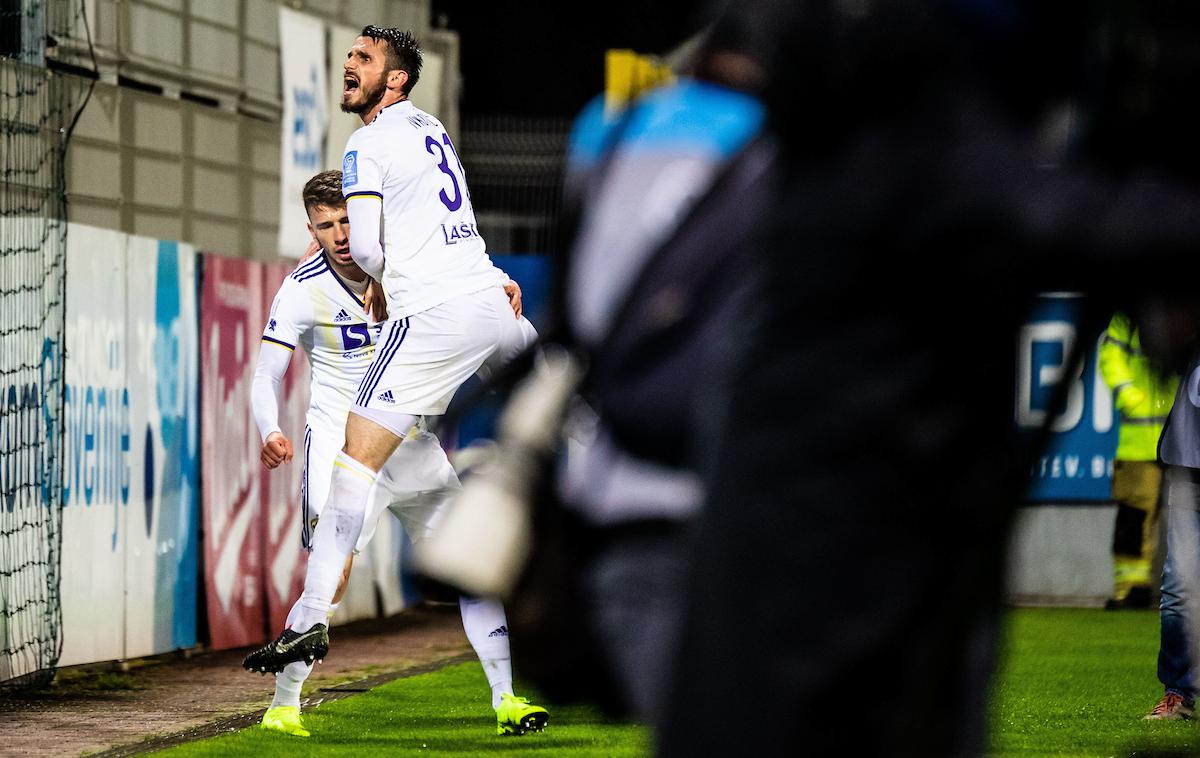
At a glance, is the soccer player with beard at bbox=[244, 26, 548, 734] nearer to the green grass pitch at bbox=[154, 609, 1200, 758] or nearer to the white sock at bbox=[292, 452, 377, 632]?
the white sock at bbox=[292, 452, 377, 632]

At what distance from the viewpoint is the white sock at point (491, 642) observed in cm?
750

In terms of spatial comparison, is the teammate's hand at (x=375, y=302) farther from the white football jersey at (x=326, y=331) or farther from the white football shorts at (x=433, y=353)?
the white football shorts at (x=433, y=353)

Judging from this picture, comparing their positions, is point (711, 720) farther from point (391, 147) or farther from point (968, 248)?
point (391, 147)

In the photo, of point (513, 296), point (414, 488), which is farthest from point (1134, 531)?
point (414, 488)

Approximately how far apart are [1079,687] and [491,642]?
3520 mm

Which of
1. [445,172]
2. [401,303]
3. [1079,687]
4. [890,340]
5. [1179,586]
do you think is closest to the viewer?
[890,340]

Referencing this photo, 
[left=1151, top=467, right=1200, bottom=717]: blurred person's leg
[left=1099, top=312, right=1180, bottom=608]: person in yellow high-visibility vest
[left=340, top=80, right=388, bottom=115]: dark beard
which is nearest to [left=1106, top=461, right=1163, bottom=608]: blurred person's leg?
[left=1099, top=312, right=1180, bottom=608]: person in yellow high-visibility vest

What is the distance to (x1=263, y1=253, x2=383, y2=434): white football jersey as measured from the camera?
8766mm

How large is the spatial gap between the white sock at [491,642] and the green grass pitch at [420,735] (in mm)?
221

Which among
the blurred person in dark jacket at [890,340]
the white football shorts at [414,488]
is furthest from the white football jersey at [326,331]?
the blurred person in dark jacket at [890,340]

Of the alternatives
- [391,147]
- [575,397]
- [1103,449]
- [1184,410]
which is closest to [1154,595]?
[1103,449]

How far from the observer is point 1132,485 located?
12.6m

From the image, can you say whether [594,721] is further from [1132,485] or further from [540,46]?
[540,46]

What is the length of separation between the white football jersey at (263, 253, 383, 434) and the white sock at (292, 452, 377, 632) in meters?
1.19
